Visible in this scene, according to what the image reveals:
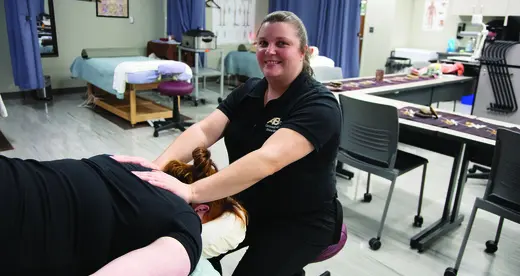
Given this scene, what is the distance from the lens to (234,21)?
6.95 m

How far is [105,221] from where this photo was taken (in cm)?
89

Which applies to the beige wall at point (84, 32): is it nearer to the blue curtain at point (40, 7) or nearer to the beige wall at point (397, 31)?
the blue curtain at point (40, 7)

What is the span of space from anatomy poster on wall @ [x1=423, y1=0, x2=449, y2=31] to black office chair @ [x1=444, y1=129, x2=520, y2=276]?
18.8 feet

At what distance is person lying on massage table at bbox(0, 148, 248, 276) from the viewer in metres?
0.82

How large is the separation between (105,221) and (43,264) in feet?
0.46

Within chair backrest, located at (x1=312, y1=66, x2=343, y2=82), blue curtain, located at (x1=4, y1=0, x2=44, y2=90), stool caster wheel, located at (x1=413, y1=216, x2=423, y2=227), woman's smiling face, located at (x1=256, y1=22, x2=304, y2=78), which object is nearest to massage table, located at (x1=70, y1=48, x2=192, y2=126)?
blue curtain, located at (x1=4, y1=0, x2=44, y2=90)

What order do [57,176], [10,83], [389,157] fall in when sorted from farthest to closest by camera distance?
[10,83] → [389,157] → [57,176]

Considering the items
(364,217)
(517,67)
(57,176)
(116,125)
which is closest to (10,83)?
(116,125)

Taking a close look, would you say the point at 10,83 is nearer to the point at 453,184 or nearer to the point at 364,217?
the point at 364,217

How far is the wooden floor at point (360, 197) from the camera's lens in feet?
7.01

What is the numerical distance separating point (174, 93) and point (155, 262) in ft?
11.1

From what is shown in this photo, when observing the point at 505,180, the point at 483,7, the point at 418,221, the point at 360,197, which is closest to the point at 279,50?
the point at 505,180

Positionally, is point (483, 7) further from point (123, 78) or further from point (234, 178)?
point (234, 178)

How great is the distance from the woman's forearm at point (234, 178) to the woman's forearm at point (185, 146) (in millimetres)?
275
